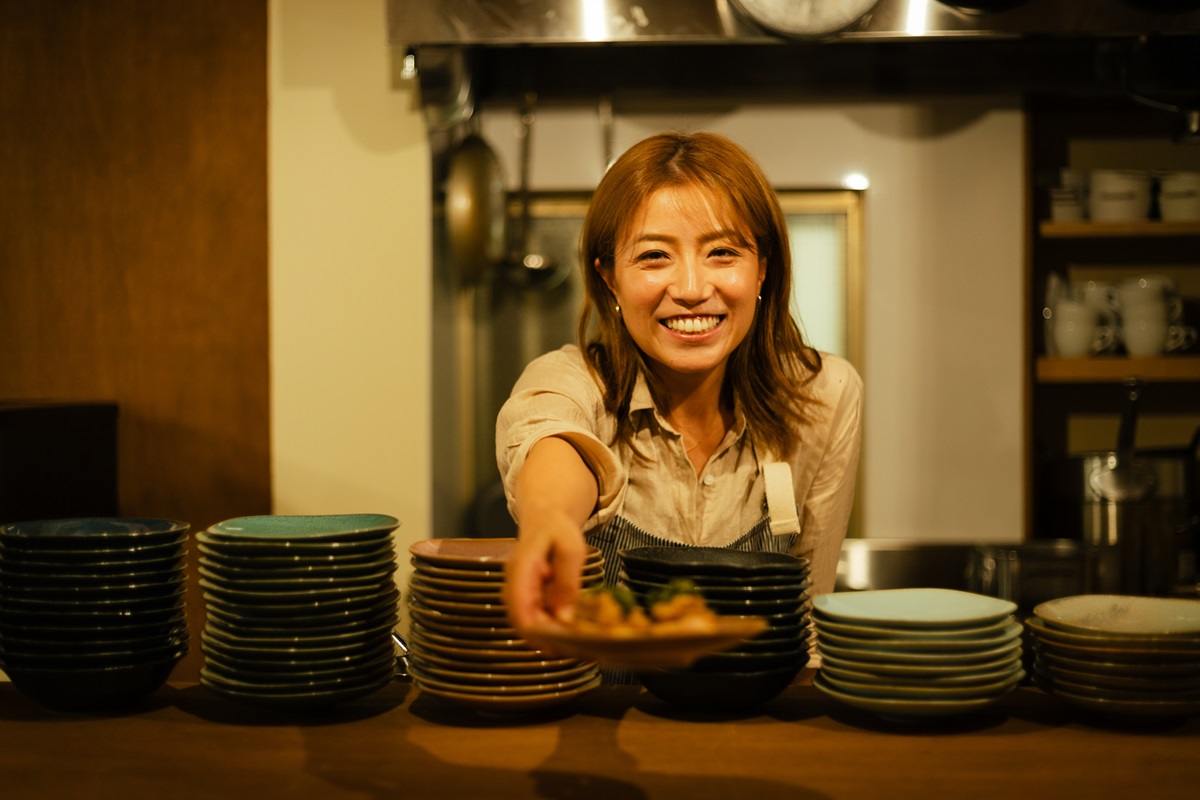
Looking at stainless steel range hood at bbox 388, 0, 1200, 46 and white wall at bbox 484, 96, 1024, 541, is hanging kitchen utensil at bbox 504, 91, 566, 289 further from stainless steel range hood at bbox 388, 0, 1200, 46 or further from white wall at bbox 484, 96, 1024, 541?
stainless steel range hood at bbox 388, 0, 1200, 46

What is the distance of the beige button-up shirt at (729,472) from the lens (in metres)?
1.75

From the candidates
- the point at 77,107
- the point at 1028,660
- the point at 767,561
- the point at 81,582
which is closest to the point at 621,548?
the point at 767,561

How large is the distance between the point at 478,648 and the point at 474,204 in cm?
172

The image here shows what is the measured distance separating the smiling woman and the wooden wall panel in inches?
47.7

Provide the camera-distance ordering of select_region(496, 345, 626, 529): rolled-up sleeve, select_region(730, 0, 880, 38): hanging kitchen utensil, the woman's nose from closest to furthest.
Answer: select_region(496, 345, 626, 529): rolled-up sleeve → the woman's nose → select_region(730, 0, 880, 38): hanging kitchen utensil

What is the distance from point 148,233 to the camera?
8.89ft

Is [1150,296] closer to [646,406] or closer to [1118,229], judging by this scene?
[1118,229]

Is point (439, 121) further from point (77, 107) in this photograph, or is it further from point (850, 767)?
point (850, 767)

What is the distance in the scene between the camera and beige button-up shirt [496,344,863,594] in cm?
175

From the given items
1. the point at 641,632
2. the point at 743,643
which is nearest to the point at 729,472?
the point at 743,643

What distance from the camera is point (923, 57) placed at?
9.26 feet

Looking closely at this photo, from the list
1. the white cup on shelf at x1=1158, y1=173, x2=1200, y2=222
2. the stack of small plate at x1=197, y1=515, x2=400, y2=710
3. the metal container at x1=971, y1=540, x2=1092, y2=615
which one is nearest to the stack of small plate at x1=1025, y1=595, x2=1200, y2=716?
the stack of small plate at x1=197, y1=515, x2=400, y2=710

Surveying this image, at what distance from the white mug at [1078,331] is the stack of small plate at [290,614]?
6.93 ft

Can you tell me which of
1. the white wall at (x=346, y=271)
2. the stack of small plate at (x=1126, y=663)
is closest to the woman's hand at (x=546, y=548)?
the stack of small plate at (x=1126, y=663)
